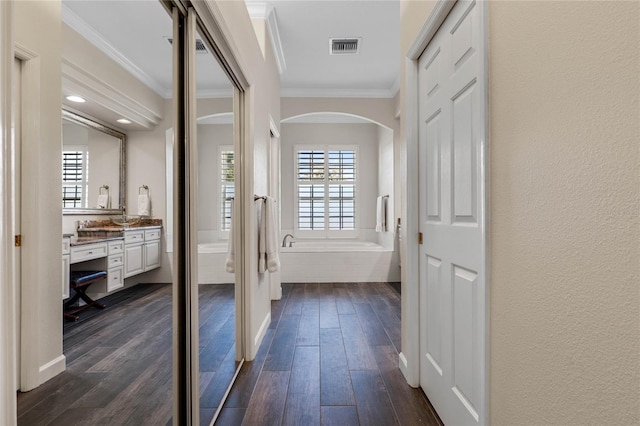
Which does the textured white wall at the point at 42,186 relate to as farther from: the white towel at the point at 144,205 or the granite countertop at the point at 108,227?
the white towel at the point at 144,205

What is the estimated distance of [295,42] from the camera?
3.78 meters

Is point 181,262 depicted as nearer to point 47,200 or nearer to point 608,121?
point 47,200

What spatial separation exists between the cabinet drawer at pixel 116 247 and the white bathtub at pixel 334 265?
4.03m

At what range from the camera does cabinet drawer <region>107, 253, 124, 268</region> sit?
1061mm

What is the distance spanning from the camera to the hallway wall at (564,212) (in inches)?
28.4

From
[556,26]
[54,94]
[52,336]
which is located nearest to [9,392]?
[52,336]

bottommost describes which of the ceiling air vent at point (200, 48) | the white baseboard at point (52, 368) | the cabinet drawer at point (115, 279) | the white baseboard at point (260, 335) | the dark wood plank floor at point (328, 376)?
the dark wood plank floor at point (328, 376)

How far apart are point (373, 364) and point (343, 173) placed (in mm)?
4563

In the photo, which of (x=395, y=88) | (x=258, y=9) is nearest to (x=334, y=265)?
(x=395, y=88)

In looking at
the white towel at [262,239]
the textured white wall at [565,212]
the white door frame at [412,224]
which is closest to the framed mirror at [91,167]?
the textured white wall at [565,212]

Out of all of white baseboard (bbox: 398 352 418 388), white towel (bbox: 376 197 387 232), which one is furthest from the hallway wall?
white towel (bbox: 376 197 387 232)

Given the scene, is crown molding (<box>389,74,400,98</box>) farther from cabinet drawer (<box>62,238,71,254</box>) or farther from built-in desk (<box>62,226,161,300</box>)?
cabinet drawer (<box>62,238,71,254</box>)

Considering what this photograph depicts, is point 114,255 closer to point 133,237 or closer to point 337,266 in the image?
point 133,237

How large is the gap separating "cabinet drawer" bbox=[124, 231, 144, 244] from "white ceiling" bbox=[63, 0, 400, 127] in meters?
0.50
